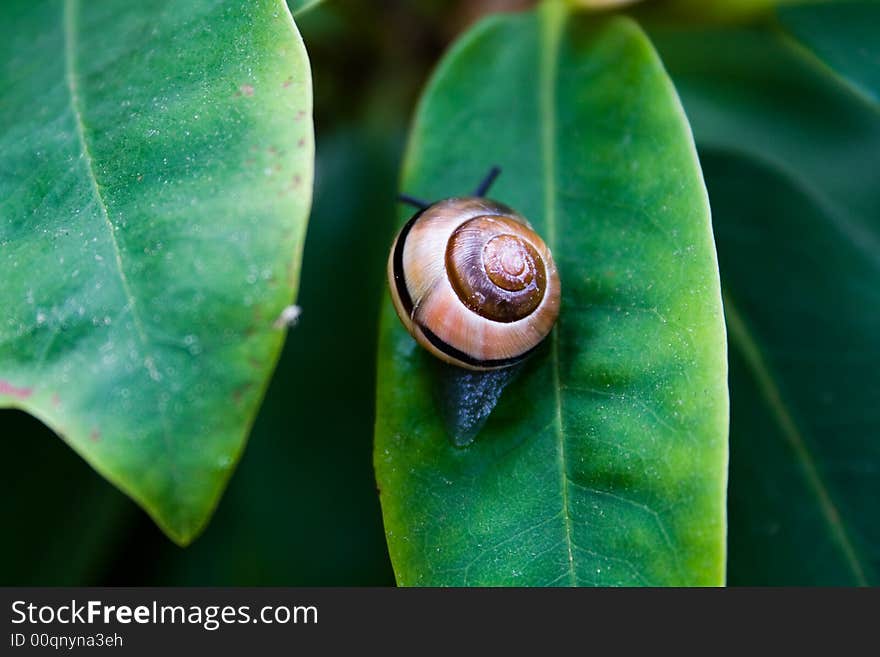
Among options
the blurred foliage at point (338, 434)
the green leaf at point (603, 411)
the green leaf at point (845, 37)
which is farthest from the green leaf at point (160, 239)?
the green leaf at point (845, 37)

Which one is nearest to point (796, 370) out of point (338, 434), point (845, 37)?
point (845, 37)

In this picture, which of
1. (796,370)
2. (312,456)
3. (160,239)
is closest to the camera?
(160,239)

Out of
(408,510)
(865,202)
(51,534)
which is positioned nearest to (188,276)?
(408,510)

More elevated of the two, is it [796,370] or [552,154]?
[552,154]

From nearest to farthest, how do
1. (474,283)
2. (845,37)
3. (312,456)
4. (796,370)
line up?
1. (474,283)
2. (845,37)
3. (796,370)
4. (312,456)

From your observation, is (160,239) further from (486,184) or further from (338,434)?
(338,434)

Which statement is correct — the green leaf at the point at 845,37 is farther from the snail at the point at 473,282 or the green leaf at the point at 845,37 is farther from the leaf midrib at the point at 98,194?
the leaf midrib at the point at 98,194

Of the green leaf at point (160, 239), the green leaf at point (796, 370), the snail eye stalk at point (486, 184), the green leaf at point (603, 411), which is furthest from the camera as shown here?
the green leaf at point (796, 370)
